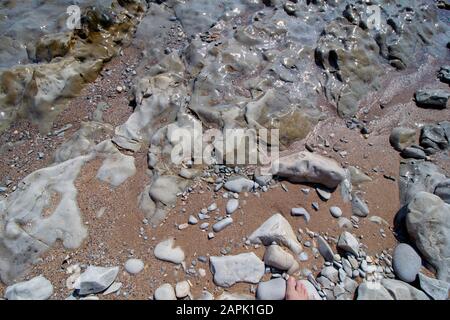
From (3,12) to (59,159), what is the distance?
158 inches

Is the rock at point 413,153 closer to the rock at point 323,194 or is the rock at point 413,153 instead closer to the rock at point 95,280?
the rock at point 323,194

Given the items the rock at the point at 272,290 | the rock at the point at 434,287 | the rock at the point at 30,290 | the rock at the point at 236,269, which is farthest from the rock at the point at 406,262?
the rock at the point at 30,290

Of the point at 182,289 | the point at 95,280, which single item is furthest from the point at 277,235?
the point at 95,280

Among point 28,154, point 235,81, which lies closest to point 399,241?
point 235,81

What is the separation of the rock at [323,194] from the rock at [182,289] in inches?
55.6

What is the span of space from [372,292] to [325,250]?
0.45m

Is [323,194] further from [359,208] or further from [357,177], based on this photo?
[357,177]

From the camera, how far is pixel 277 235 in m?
2.84

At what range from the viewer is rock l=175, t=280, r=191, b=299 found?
8.58ft

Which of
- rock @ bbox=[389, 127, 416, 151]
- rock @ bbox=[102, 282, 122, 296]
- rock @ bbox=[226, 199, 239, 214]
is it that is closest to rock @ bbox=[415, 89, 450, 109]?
rock @ bbox=[389, 127, 416, 151]

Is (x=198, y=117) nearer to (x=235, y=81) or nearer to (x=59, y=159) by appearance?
(x=235, y=81)

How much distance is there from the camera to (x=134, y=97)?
4.38 meters

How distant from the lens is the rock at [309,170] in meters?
3.16

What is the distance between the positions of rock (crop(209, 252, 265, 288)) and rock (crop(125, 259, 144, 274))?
566 millimetres
